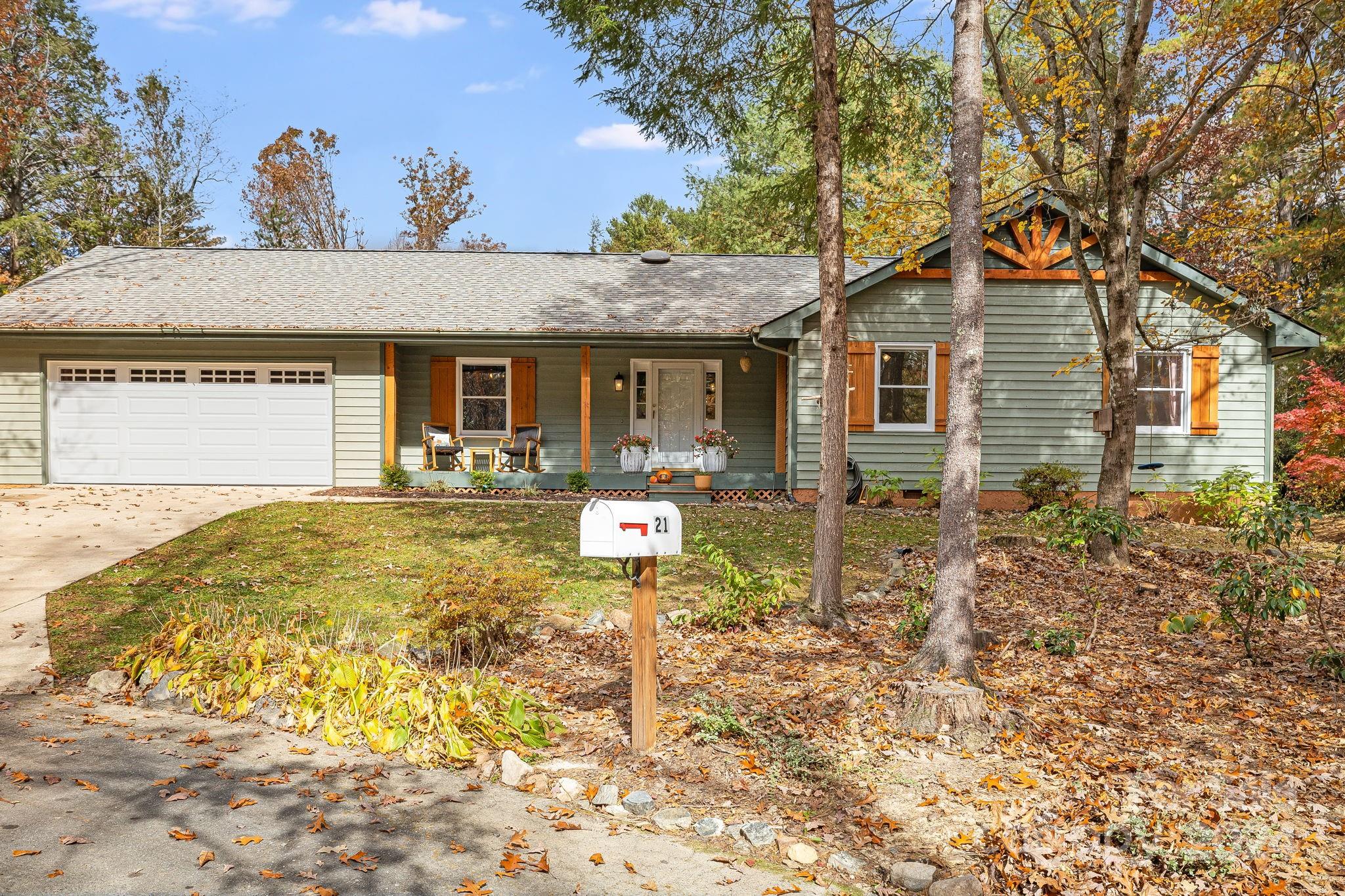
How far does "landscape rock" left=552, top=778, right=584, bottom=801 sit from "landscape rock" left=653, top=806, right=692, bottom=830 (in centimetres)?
38

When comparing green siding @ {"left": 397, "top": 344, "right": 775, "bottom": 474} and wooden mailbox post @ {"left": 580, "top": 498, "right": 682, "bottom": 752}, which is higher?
green siding @ {"left": 397, "top": 344, "right": 775, "bottom": 474}

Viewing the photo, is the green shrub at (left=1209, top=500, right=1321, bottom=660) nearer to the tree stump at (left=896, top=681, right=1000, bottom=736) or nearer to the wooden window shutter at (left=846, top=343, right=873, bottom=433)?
the tree stump at (left=896, top=681, right=1000, bottom=736)

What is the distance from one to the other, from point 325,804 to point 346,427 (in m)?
11.7

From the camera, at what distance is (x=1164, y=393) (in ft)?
43.2

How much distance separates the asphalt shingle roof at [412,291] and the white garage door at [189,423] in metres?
0.97

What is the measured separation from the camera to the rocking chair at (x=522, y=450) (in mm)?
14656

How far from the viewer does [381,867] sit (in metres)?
2.90

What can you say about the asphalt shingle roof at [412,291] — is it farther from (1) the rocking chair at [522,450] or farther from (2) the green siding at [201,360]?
(1) the rocking chair at [522,450]

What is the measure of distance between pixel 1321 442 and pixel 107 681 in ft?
53.0

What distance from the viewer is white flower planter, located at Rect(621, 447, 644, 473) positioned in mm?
14172

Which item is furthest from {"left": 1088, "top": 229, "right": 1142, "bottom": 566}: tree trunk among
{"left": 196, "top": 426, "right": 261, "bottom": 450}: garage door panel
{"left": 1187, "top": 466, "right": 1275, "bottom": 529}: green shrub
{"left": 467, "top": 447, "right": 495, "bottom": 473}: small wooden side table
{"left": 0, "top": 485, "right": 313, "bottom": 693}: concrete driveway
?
{"left": 196, "top": 426, "right": 261, "bottom": 450}: garage door panel

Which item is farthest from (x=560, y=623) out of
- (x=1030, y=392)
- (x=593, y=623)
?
(x=1030, y=392)

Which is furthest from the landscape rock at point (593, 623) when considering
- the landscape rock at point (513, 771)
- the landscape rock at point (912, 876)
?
the landscape rock at point (912, 876)

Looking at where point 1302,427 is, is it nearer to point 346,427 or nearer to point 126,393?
point 346,427
